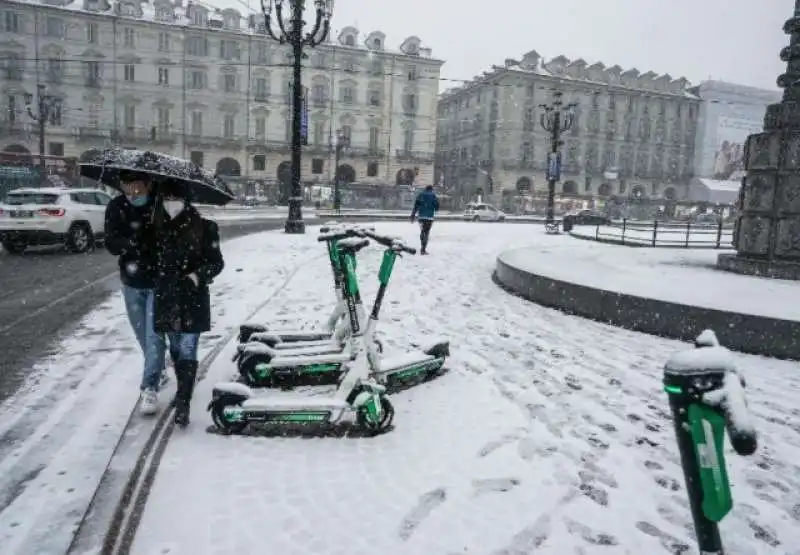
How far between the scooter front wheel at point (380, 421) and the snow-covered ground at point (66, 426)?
153 centimetres

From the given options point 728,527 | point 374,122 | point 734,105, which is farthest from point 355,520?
point 734,105

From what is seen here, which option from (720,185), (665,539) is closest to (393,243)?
(665,539)

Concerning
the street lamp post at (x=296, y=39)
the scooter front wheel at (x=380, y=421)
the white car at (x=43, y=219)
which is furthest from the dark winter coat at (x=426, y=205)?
the scooter front wheel at (x=380, y=421)

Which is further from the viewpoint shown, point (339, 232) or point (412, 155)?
point (412, 155)

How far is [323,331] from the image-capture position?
208 inches

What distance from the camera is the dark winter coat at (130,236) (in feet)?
12.4

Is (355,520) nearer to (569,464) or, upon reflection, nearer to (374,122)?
(569,464)

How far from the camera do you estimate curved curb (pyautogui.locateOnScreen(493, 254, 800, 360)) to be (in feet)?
19.3

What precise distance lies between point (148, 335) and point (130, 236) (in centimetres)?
69

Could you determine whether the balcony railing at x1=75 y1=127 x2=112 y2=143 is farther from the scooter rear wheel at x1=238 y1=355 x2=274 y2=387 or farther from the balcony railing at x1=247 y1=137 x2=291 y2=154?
the scooter rear wheel at x1=238 y1=355 x2=274 y2=387

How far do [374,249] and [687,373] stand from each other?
13.4 m

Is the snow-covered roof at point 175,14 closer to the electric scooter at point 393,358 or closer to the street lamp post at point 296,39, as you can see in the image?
the street lamp post at point 296,39

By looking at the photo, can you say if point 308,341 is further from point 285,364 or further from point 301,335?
point 285,364

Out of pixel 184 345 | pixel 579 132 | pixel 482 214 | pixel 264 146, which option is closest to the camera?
pixel 184 345
